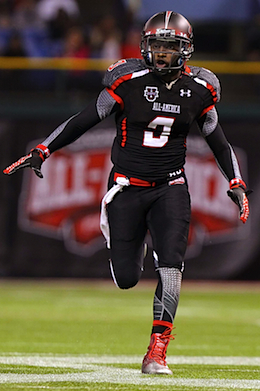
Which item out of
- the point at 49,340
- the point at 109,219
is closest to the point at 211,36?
the point at 49,340

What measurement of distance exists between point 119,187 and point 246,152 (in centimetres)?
720

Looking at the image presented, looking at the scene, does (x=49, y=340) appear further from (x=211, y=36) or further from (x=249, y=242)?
(x=211, y=36)

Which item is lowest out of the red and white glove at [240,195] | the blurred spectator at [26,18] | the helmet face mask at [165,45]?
the red and white glove at [240,195]

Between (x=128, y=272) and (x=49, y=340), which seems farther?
(x=49, y=340)

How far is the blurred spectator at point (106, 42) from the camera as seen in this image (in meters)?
13.1

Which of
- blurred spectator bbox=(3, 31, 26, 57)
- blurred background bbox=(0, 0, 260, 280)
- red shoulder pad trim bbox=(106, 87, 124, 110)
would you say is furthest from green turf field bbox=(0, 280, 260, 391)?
blurred spectator bbox=(3, 31, 26, 57)

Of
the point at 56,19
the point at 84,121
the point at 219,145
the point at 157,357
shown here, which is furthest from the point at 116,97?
the point at 56,19

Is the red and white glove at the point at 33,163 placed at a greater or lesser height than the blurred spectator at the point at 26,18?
lesser

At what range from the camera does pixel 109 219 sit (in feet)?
17.4

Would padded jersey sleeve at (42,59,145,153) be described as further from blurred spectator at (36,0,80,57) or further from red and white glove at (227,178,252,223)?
blurred spectator at (36,0,80,57)

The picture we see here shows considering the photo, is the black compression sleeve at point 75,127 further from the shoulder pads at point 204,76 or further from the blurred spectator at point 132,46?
the blurred spectator at point 132,46

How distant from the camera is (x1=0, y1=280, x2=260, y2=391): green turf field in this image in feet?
14.4

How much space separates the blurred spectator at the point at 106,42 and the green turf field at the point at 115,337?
143 inches

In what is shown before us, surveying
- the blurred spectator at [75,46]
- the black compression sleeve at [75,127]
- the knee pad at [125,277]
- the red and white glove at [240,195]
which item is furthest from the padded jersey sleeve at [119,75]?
the blurred spectator at [75,46]
